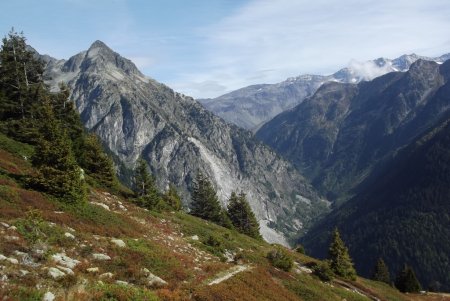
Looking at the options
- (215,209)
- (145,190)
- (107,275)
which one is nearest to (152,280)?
(107,275)

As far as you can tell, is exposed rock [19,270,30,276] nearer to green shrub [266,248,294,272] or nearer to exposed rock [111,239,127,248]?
exposed rock [111,239,127,248]

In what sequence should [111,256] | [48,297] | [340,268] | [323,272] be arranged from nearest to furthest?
[48,297], [111,256], [323,272], [340,268]

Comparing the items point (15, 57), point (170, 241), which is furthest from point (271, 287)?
point (15, 57)

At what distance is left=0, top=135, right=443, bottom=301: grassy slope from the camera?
16.0 metres

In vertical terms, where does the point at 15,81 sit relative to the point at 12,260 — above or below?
above

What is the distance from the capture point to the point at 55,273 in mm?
16797

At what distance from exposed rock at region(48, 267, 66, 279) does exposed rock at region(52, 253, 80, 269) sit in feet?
4.83

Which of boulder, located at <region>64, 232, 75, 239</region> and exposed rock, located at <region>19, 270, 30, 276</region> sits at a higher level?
boulder, located at <region>64, 232, 75, 239</region>

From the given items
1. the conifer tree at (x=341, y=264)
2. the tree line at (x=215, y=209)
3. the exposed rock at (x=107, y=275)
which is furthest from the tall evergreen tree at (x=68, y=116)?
the exposed rock at (x=107, y=275)

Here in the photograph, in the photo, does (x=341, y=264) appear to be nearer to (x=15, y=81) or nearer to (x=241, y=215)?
(x=241, y=215)

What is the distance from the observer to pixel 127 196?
51.8 m

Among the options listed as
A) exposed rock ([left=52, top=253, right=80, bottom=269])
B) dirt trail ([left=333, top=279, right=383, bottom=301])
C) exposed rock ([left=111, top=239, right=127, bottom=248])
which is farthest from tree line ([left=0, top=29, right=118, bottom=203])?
dirt trail ([left=333, top=279, right=383, bottom=301])

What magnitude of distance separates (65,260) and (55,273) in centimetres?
251

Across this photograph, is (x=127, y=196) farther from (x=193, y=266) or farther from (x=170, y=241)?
(x=193, y=266)
